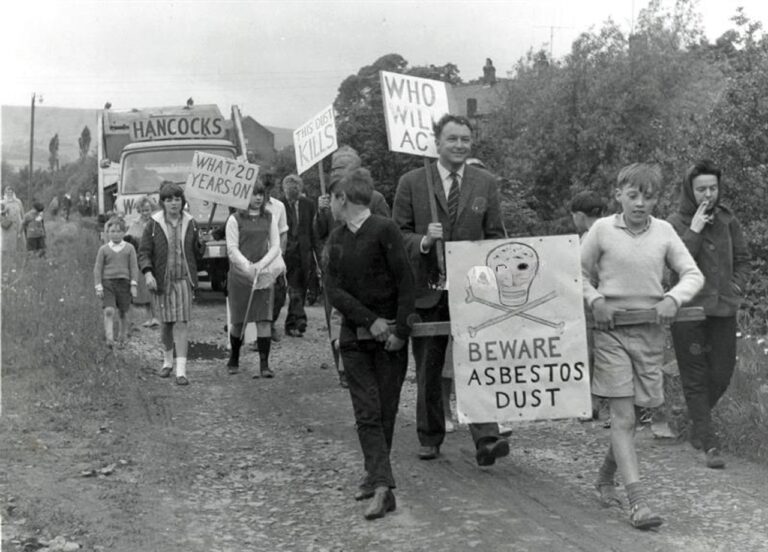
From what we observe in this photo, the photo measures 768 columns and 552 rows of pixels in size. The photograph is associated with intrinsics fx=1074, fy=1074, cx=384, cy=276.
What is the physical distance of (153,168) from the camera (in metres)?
20.1

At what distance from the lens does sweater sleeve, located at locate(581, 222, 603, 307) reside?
5832 millimetres

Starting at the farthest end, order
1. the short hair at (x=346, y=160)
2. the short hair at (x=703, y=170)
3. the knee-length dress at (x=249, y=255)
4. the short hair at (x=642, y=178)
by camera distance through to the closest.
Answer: the knee-length dress at (x=249, y=255)
the short hair at (x=346, y=160)
the short hair at (x=703, y=170)
the short hair at (x=642, y=178)

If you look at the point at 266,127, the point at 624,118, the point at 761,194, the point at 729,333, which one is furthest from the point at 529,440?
the point at 266,127

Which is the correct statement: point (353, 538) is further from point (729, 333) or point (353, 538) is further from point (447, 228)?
point (729, 333)

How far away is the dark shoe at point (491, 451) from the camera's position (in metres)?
6.63

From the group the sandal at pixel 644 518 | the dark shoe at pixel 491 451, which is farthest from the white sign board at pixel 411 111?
the sandal at pixel 644 518

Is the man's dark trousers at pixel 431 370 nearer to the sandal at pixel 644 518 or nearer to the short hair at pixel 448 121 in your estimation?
the short hair at pixel 448 121

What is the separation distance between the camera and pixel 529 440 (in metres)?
7.86

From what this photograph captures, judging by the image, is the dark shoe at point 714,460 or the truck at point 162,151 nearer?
the dark shoe at point 714,460

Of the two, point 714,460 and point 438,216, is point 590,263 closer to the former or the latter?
point 438,216

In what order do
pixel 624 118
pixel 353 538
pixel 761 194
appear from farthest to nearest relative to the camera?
pixel 624 118, pixel 761 194, pixel 353 538

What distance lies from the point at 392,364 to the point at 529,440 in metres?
2.00

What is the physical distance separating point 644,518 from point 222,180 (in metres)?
7.72

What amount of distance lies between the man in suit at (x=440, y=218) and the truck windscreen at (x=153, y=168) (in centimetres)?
1333
